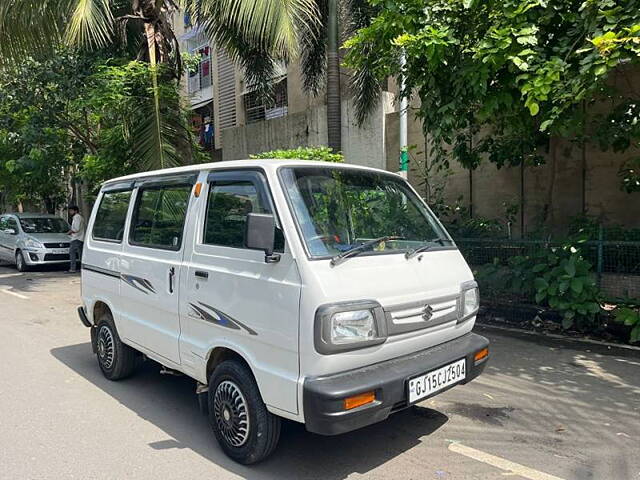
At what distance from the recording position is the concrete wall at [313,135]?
11781 mm

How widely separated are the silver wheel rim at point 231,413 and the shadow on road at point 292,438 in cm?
18

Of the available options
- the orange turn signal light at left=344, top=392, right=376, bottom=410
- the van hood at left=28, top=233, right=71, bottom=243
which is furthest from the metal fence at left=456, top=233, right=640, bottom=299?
the van hood at left=28, top=233, right=71, bottom=243

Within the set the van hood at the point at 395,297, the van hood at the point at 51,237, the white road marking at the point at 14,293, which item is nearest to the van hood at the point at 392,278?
the van hood at the point at 395,297

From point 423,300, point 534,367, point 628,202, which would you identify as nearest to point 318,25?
point 628,202

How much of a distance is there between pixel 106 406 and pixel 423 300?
2.97m

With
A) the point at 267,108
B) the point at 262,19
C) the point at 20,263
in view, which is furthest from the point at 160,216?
the point at 267,108

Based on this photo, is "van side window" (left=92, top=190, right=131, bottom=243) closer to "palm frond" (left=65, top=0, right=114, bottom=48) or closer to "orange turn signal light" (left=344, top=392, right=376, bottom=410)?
"orange turn signal light" (left=344, top=392, right=376, bottom=410)

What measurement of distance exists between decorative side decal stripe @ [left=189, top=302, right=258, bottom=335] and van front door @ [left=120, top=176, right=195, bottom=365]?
1.12 ft

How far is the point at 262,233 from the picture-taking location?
3082 millimetres

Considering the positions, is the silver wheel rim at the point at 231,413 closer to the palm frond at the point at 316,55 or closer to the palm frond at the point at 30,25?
the palm frond at the point at 30,25

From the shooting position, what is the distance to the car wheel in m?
14.3

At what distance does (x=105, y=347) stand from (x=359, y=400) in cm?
329

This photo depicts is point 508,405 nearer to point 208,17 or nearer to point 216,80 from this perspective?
point 208,17

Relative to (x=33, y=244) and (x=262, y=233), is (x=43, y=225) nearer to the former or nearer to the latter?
(x=33, y=244)
